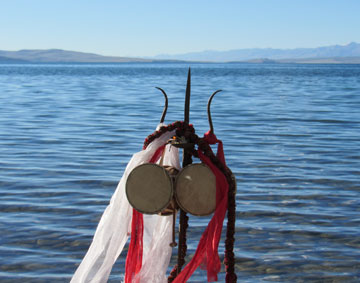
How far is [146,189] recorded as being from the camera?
2693 millimetres

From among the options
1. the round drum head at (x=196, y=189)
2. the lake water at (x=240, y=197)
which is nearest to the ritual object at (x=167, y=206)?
the round drum head at (x=196, y=189)

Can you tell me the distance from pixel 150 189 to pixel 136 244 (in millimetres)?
389

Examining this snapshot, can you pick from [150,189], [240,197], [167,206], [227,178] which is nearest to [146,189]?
[150,189]

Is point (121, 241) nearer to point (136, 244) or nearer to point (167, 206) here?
point (136, 244)

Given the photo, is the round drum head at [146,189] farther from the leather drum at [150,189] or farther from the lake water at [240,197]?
the lake water at [240,197]

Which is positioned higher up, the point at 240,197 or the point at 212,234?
the point at 212,234

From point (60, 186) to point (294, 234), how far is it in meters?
Result: 3.39

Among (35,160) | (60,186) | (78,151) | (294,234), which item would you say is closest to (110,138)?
(78,151)

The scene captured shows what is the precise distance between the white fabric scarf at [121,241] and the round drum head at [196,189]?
0.24 meters

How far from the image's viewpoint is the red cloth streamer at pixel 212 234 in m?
2.74

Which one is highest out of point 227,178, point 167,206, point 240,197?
point 227,178

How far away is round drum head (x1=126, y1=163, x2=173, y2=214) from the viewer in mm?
2693

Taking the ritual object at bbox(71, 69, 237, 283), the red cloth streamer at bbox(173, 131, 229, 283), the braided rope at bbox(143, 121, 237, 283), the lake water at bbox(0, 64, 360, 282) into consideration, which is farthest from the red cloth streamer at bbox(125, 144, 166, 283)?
the lake water at bbox(0, 64, 360, 282)

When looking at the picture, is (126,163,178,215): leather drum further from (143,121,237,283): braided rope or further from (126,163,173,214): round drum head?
(143,121,237,283): braided rope
